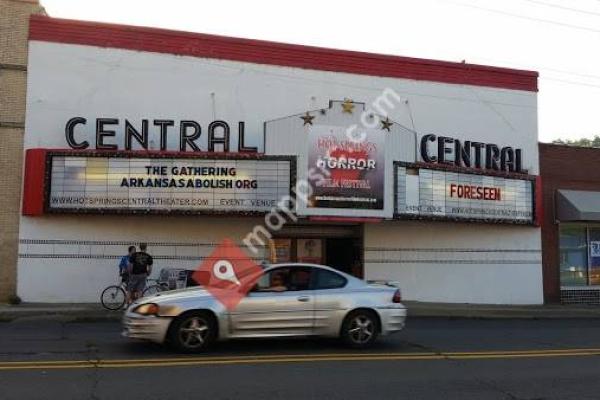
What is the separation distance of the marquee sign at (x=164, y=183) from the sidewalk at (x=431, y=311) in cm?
250

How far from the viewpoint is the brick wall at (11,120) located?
696 inches

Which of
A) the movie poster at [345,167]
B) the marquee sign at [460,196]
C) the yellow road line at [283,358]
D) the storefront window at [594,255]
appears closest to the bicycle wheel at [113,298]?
the movie poster at [345,167]

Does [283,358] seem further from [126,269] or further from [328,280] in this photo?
[126,269]

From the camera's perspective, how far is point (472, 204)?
2022 centimetres

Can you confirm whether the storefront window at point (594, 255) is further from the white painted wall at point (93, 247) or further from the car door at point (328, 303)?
the car door at point (328, 303)

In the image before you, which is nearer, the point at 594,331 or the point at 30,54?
the point at 594,331

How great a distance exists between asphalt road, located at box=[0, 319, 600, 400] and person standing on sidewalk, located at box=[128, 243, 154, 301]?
373cm

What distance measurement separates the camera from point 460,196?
65.5 feet

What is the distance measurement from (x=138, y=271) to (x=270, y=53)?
291 inches

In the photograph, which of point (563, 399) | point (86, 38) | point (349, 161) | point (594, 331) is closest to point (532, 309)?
point (594, 331)

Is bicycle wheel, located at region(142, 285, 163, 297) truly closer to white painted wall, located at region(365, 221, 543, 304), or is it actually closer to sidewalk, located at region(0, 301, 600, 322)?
sidewalk, located at region(0, 301, 600, 322)

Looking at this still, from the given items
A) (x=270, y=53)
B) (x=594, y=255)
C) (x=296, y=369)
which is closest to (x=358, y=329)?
(x=296, y=369)

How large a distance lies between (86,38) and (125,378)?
12.6 m

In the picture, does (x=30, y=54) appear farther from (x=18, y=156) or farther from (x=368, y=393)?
(x=368, y=393)
